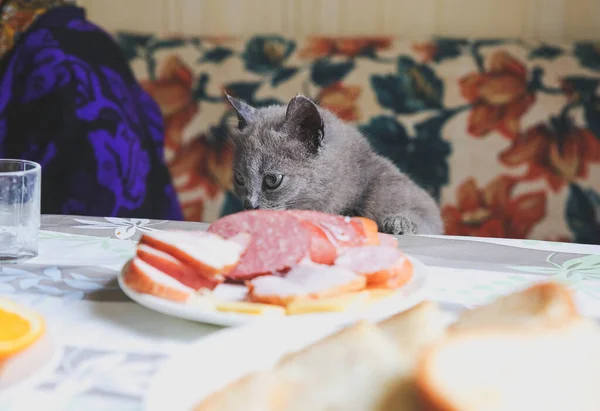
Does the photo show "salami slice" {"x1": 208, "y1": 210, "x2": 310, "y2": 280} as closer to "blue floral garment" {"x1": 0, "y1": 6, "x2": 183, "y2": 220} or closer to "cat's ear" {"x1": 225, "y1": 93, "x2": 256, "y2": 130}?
"cat's ear" {"x1": 225, "y1": 93, "x2": 256, "y2": 130}

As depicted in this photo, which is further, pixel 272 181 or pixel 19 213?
pixel 272 181

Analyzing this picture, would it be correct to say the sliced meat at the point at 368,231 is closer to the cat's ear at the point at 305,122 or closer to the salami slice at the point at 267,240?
the salami slice at the point at 267,240

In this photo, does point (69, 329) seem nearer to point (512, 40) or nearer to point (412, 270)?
point (412, 270)

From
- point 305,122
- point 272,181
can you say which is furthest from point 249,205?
point 305,122

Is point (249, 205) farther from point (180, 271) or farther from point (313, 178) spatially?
point (180, 271)

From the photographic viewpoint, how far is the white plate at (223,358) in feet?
1.32

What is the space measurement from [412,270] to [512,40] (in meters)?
1.31

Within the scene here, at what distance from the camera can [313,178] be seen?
3.85 feet

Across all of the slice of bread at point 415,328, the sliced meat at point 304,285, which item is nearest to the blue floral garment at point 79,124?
the sliced meat at point 304,285

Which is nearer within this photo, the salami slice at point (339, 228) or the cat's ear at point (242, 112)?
the salami slice at point (339, 228)

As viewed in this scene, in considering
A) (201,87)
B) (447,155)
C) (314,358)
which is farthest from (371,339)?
(201,87)

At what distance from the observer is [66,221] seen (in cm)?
96

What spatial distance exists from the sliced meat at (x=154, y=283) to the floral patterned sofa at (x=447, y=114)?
3.63 ft

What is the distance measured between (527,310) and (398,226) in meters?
0.56
